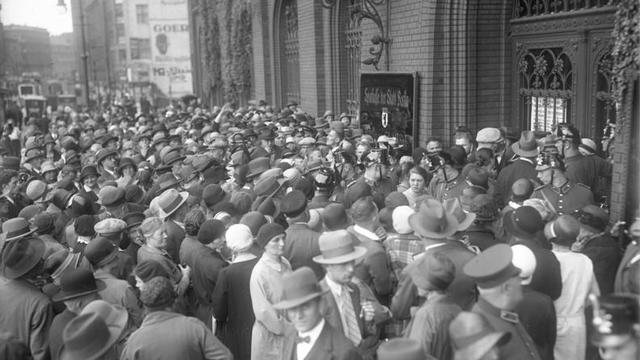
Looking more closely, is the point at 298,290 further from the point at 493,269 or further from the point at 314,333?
the point at 493,269

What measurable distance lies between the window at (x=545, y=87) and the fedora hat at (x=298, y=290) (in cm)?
604

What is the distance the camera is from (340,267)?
14.9 ft

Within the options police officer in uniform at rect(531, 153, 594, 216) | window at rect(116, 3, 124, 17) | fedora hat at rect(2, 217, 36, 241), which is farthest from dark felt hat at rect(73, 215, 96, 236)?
window at rect(116, 3, 124, 17)

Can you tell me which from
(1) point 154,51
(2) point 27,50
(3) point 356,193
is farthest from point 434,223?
(2) point 27,50

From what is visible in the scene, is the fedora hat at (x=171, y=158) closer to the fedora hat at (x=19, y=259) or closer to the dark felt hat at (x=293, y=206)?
the dark felt hat at (x=293, y=206)

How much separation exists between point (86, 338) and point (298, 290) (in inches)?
51.1

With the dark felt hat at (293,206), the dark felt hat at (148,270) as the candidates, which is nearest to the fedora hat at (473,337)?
the dark felt hat at (148,270)

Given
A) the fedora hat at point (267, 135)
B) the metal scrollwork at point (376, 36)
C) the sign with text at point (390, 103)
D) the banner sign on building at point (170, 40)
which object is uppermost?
the banner sign on building at point (170, 40)

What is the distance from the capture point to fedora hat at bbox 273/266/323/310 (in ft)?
12.5

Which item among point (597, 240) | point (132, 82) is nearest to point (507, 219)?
point (597, 240)

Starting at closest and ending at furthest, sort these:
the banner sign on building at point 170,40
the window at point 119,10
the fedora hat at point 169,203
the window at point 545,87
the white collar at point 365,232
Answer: the white collar at point 365,232, the fedora hat at point 169,203, the window at point 545,87, the banner sign on building at point 170,40, the window at point 119,10

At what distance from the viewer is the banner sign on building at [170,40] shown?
38000 millimetres

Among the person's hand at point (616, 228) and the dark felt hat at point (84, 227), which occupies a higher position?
the dark felt hat at point (84, 227)

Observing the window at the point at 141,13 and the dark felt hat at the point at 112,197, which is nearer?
the dark felt hat at the point at 112,197
